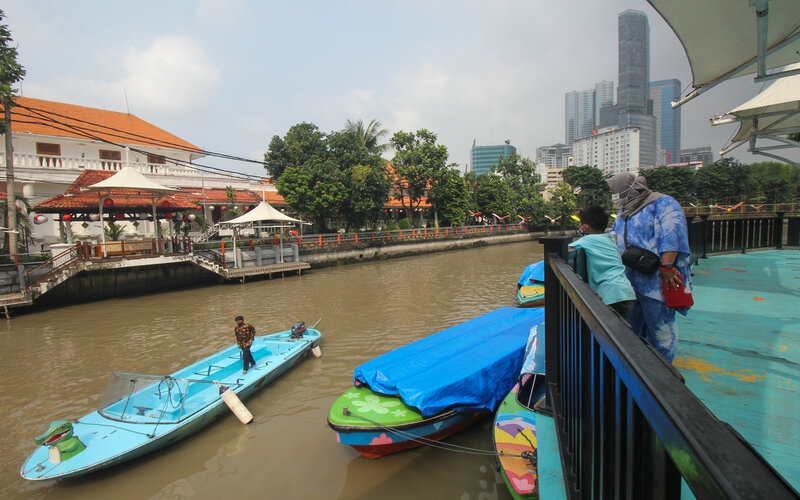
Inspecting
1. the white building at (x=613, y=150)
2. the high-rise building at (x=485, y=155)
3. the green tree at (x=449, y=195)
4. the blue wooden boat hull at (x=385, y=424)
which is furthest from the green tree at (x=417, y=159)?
the high-rise building at (x=485, y=155)

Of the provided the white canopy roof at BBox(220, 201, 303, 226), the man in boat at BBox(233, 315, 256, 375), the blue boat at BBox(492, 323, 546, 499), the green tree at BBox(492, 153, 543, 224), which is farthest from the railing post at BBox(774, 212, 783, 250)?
the green tree at BBox(492, 153, 543, 224)

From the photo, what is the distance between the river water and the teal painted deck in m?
2.74

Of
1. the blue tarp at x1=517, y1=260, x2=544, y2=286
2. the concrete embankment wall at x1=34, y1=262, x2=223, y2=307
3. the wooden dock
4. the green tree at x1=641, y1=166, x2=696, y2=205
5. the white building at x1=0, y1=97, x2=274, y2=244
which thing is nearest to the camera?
the blue tarp at x1=517, y1=260, x2=544, y2=286

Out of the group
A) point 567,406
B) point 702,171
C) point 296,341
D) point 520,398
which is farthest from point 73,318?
point 702,171

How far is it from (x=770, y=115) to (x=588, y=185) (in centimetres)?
5103

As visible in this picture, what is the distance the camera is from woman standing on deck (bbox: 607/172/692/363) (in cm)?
277

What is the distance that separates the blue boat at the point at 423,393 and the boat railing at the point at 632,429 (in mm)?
3032

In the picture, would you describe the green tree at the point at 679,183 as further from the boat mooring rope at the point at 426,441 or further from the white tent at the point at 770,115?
the boat mooring rope at the point at 426,441

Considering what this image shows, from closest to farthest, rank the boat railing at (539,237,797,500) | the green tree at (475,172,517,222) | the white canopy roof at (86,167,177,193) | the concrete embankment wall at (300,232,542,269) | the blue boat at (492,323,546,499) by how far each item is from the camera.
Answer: the boat railing at (539,237,797,500), the blue boat at (492,323,546,499), the white canopy roof at (86,167,177,193), the concrete embankment wall at (300,232,542,269), the green tree at (475,172,517,222)

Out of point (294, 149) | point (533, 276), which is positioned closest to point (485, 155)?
point (294, 149)

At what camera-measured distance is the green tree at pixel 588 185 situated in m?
52.7

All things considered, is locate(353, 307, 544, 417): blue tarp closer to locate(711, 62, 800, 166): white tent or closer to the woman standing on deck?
the woman standing on deck

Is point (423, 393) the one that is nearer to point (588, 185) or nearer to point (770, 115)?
point (770, 115)

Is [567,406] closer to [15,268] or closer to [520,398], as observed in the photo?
[520,398]
